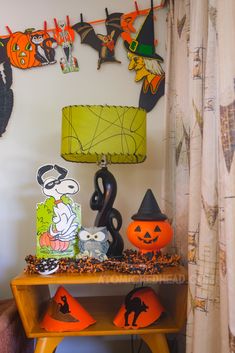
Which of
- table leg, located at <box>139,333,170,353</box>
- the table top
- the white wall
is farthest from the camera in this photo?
the white wall

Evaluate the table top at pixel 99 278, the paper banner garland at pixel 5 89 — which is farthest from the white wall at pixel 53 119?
the table top at pixel 99 278

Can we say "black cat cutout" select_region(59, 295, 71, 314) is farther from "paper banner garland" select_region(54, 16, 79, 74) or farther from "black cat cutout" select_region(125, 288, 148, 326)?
Result: "paper banner garland" select_region(54, 16, 79, 74)

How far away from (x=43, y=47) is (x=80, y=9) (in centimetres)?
29

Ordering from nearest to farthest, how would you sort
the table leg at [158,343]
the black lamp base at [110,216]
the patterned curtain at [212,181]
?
the patterned curtain at [212,181] → the table leg at [158,343] → the black lamp base at [110,216]

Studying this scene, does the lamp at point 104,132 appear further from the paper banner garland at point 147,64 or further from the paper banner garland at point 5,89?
the paper banner garland at point 5,89

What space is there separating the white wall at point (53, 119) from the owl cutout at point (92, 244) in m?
0.42

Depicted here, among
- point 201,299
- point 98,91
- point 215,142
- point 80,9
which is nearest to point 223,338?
point 201,299

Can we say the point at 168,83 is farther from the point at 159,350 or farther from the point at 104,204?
the point at 159,350

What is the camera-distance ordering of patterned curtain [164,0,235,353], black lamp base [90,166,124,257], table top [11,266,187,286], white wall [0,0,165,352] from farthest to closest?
white wall [0,0,165,352] → black lamp base [90,166,124,257] → table top [11,266,187,286] → patterned curtain [164,0,235,353]

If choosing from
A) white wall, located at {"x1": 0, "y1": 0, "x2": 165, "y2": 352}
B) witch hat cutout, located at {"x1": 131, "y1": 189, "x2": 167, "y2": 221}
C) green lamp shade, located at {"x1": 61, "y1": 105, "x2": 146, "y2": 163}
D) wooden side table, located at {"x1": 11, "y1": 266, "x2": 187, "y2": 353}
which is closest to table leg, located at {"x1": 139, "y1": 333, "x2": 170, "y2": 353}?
wooden side table, located at {"x1": 11, "y1": 266, "x2": 187, "y2": 353}

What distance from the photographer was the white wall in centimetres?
169

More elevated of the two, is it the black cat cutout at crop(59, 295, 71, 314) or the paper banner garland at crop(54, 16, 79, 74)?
the paper banner garland at crop(54, 16, 79, 74)

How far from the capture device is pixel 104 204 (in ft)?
4.47

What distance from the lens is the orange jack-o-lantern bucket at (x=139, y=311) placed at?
1.20 meters
